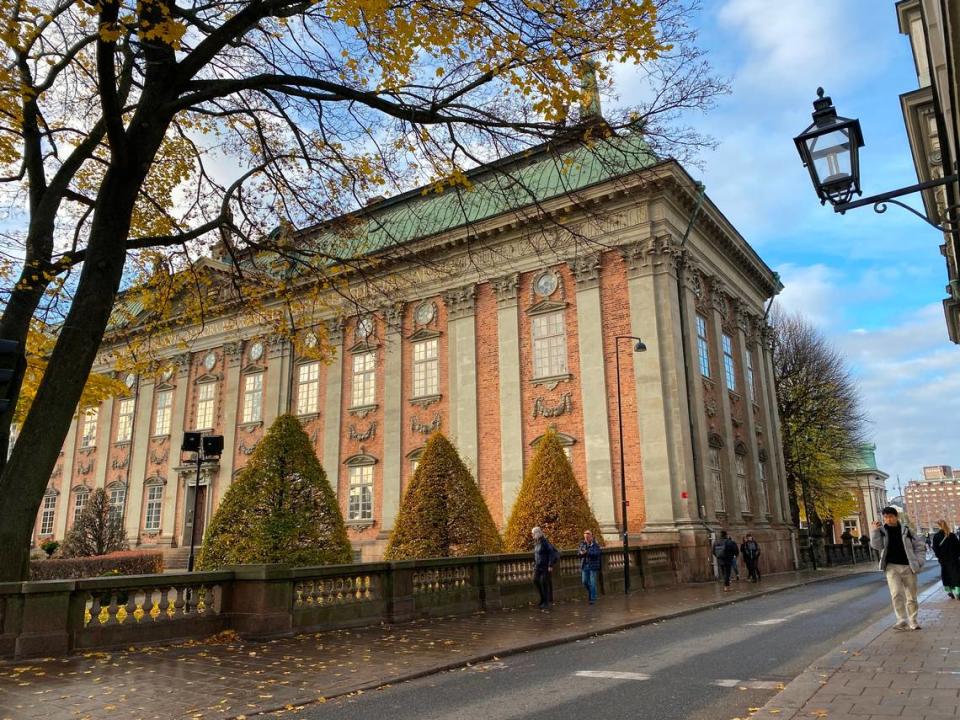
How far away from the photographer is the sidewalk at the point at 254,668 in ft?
22.4

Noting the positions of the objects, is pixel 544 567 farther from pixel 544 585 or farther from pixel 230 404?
pixel 230 404

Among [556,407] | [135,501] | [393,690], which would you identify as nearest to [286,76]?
[393,690]

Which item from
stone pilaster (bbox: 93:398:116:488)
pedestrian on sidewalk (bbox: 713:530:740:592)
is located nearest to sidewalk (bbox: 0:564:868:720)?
pedestrian on sidewalk (bbox: 713:530:740:592)

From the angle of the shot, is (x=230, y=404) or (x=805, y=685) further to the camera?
(x=230, y=404)

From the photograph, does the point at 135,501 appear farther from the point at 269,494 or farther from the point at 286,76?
the point at 286,76

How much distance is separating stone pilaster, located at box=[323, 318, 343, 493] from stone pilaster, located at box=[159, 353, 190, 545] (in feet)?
29.6

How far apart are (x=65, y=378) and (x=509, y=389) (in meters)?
18.5

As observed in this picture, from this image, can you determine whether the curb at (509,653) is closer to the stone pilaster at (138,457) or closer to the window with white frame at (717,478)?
the window with white frame at (717,478)

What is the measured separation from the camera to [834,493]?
4712 centimetres

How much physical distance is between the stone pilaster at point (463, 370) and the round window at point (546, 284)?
2.83 metres

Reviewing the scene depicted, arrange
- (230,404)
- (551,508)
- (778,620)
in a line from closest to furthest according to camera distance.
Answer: (778,620), (551,508), (230,404)

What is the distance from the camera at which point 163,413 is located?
38969mm

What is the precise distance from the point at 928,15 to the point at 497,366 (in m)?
19.3

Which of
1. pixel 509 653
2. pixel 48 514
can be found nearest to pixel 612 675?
pixel 509 653
